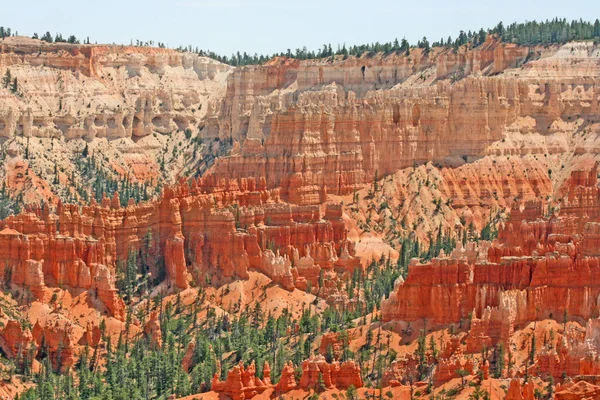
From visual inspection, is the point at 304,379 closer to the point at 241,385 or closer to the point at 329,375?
the point at 329,375

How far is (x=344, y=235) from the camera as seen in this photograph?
149000mm

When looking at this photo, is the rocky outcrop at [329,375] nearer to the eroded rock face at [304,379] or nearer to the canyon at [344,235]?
the eroded rock face at [304,379]

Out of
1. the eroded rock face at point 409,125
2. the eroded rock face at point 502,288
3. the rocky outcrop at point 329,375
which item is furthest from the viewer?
the eroded rock face at point 409,125

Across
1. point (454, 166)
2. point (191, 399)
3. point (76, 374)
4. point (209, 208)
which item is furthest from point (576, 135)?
point (191, 399)

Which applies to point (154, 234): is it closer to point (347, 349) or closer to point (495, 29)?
point (347, 349)

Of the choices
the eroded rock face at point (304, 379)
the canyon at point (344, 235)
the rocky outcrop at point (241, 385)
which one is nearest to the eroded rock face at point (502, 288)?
the canyon at point (344, 235)

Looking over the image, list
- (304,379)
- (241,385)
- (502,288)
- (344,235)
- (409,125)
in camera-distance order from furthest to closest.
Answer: (409,125)
(344,235)
(502,288)
(241,385)
(304,379)

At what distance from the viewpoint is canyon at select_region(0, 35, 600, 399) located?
10606cm

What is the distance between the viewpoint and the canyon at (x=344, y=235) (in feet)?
348

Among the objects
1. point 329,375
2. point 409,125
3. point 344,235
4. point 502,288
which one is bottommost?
point 329,375

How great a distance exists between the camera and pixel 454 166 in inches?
6535

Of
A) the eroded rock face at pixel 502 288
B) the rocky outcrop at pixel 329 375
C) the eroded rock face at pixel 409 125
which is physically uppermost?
the eroded rock face at pixel 409 125

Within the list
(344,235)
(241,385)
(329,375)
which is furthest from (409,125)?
(329,375)

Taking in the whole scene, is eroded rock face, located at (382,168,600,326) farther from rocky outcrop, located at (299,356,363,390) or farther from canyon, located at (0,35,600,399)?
rocky outcrop, located at (299,356,363,390)
